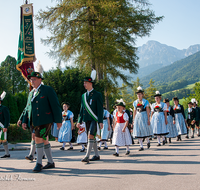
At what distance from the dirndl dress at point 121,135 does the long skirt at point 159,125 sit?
328 cm

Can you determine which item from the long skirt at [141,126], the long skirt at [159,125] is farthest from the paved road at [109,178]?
the long skirt at [159,125]

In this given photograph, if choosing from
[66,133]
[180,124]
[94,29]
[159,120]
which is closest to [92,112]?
[66,133]

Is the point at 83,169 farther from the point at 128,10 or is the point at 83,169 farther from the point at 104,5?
the point at 128,10

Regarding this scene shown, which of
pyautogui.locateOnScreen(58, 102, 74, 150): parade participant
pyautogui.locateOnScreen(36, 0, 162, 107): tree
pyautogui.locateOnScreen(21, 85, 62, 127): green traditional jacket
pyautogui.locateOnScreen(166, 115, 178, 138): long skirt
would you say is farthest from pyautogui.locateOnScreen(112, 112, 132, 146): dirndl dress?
pyautogui.locateOnScreen(36, 0, 162, 107): tree

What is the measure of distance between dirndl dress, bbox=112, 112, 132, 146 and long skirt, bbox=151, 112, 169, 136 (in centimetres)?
328

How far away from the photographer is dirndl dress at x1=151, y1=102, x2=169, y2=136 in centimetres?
1156

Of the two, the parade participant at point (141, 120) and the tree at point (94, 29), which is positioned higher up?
the tree at point (94, 29)

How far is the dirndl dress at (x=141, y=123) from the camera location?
1009 centimetres

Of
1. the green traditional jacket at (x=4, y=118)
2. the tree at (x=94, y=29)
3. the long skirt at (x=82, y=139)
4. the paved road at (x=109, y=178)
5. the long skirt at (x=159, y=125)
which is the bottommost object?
the paved road at (x=109, y=178)

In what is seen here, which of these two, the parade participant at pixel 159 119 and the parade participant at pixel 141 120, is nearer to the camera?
the parade participant at pixel 141 120

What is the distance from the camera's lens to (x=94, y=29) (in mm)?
22500

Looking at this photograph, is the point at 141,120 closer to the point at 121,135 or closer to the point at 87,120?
the point at 121,135

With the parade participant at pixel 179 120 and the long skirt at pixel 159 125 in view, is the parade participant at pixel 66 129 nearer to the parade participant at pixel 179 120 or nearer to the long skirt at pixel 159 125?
the long skirt at pixel 159 125

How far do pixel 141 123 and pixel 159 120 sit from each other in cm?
190
